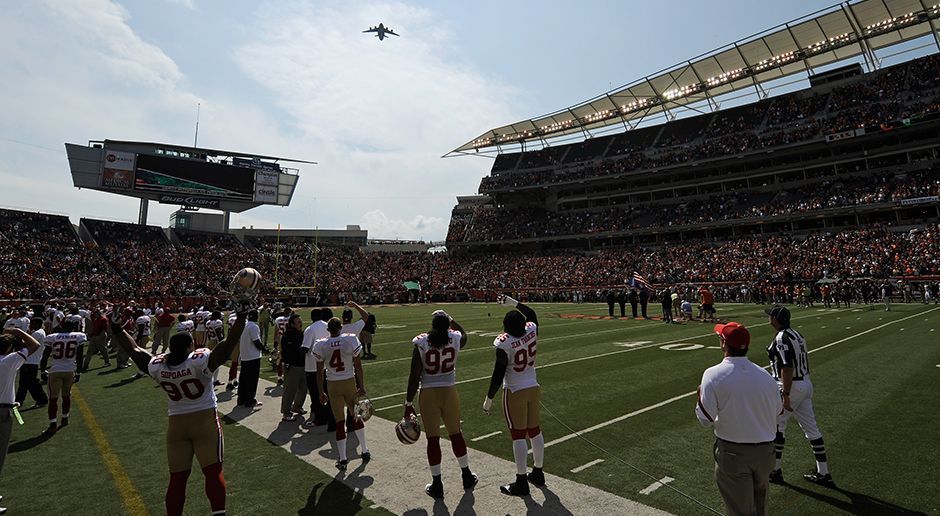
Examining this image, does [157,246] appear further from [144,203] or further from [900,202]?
[900,202]

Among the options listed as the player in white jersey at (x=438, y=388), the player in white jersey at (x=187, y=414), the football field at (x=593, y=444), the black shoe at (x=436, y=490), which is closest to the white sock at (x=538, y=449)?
the football field at (x=593, y=444)

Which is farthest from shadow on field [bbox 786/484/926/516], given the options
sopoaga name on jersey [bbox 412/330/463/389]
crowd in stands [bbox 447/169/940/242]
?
crowd in stands [bbox 447/169/940/242]

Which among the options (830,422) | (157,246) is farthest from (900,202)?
(157,246)

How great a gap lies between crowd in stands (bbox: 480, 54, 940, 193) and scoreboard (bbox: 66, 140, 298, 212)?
3440 cm

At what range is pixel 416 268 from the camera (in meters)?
61.4

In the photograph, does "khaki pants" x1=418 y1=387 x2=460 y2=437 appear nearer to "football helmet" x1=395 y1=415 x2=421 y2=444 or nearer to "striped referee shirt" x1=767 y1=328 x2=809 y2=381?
"football helmet" x1=395 y1=415 x2=421 y2=444

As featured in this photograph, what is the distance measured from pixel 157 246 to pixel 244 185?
11104 millimetres

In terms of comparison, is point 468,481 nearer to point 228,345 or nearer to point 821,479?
point 228,345

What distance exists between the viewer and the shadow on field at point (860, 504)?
14.8ft

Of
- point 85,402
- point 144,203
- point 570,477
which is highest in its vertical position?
point 144,203

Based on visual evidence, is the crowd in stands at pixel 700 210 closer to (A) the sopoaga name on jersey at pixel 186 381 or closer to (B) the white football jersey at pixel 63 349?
(A) the sopoaga name on jersey at pixel 186 381

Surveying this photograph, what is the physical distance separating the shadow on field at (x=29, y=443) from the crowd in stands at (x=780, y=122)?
5672 centimetres

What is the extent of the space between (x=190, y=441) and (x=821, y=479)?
21.6 ft

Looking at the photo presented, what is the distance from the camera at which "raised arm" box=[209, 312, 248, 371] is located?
156 inches
